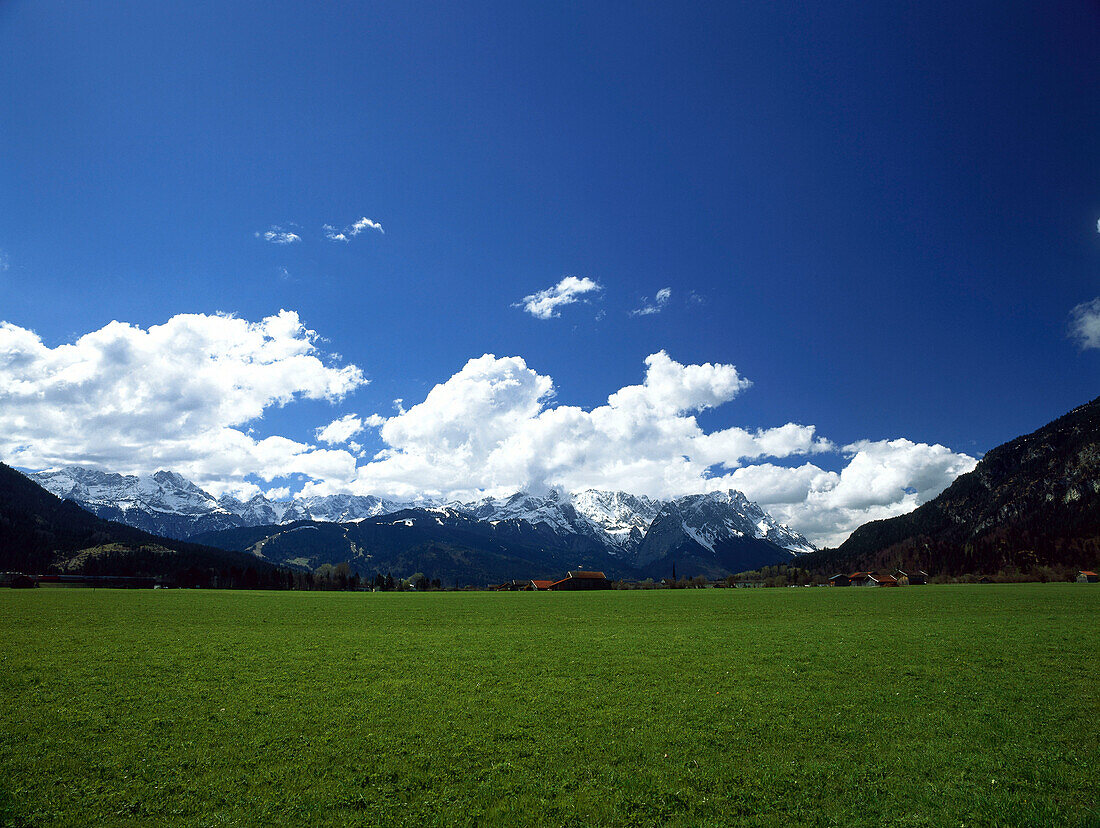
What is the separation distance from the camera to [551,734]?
15.7 m

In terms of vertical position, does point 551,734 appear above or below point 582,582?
above

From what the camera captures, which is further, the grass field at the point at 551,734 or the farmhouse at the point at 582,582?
the farmhouse at the point at 582,582

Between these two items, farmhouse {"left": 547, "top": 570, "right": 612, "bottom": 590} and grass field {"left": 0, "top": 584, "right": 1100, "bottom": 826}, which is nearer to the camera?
grass field {"left": 0, "top": 584, "right": 1100, "bottom": 826}

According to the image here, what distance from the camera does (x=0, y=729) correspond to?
595 inches

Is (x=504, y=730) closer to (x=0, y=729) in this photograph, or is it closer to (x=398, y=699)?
(x=398, y=699)

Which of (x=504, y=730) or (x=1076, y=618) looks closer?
(x=504, y=730)

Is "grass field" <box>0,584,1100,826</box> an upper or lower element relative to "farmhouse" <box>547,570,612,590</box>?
upper

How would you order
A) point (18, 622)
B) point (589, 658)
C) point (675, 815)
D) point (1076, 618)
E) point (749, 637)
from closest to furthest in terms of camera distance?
1. point (675, 815)
2. point (589, 658)
3. point (749, 637)
4. point (18, 622)
5. point (1076, 618)

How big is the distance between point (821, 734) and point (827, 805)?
13.8 feet

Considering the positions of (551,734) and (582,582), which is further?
(582,582)

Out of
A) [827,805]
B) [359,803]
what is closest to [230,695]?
[359,803]

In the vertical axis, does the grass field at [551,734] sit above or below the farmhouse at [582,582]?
above

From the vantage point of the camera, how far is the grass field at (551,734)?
11625 mm

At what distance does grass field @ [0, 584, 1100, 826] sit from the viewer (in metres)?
11.6
